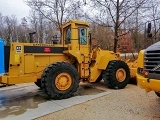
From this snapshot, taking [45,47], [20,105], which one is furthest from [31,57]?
[20,105]

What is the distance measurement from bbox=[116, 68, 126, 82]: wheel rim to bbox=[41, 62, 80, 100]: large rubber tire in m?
1.90

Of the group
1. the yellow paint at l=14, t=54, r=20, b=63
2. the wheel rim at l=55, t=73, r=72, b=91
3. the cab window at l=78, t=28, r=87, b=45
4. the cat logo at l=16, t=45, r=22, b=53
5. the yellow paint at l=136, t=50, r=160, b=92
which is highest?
the cab window at l=78, t=28, r=87, b=45

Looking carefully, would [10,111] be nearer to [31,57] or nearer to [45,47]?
[31,57]

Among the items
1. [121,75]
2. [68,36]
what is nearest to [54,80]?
[68,36]

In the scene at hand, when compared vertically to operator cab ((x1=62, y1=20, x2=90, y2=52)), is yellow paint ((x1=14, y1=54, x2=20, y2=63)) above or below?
below

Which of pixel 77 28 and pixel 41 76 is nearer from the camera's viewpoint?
pixel 41 76

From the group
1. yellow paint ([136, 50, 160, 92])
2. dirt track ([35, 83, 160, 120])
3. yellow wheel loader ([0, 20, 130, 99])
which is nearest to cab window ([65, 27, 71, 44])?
yellow wheel loader ([0, 20, 130, 99])

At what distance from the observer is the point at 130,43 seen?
26.9 meters

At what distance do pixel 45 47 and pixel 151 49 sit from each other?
3.65 m

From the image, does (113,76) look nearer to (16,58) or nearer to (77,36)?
(77,36)

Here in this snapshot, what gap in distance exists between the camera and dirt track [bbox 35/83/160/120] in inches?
189

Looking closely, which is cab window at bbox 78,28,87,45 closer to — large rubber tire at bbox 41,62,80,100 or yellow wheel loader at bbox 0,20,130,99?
yellow wheel loader at bbox 0,20,130,99

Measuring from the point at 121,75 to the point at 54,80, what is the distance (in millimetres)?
2852

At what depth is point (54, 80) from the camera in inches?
257
